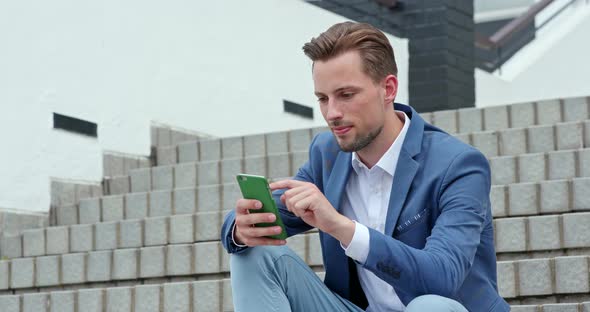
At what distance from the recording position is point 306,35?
8.45 m

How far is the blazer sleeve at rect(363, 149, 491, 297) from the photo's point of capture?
2576mm

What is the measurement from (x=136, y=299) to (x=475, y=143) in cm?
168

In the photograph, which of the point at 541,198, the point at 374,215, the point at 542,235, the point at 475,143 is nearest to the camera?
the point at 374,215

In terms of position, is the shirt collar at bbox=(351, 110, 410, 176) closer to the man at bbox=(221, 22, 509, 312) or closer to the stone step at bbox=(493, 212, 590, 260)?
the man at bbox=(221, 22, 509, 312)

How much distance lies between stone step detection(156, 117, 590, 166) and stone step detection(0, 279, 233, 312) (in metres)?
1.45

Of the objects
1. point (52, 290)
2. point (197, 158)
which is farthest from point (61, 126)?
point (52, 290)

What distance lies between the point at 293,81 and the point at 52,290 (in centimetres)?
331

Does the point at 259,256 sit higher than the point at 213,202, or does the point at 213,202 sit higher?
the point at 213,202

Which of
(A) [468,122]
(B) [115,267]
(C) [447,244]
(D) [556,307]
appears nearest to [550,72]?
(A) [468,122]

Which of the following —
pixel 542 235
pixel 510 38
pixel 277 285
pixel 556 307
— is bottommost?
pixel 556 307

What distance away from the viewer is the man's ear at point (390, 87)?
277cm

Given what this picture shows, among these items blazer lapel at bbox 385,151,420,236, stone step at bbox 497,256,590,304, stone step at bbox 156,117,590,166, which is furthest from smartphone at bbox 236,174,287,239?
stone step at bbox 156,117,590,166

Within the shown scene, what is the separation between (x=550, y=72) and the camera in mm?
10578

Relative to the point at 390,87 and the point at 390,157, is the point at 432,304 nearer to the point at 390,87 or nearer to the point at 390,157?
the point at 390,157
